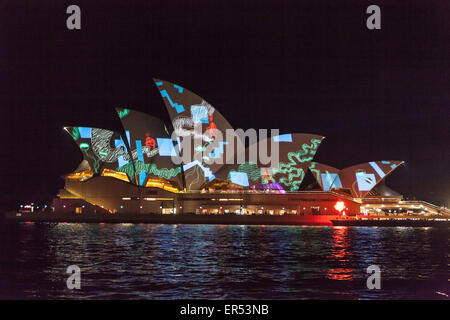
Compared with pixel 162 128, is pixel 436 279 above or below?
below

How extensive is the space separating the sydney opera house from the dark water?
27.6 m

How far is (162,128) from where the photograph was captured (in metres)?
55.2

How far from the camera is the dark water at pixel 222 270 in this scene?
14000 millimetres

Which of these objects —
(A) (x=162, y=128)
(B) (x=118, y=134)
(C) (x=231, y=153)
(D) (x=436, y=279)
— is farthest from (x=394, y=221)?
(D) (x=436, y=279)

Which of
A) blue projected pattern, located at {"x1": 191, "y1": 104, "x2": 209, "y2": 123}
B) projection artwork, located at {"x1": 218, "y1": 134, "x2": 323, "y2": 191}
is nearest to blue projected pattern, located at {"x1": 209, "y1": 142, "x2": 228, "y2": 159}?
projection artwork, located at {"x1": 218, "y1": 134, "x2": 323, "y2": 191}

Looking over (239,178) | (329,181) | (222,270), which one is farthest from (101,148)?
(222,270)

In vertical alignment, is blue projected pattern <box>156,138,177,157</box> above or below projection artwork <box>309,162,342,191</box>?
above

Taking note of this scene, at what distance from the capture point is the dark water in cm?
1400

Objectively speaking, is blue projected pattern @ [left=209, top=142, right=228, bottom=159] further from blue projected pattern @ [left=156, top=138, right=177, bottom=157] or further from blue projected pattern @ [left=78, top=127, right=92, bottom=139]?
blue projected pattern @ [left=78, top=127, right=92, bottom=139]

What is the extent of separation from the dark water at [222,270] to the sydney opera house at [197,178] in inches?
1087

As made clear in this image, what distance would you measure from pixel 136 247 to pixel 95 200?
117ft

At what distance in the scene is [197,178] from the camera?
2318 inches

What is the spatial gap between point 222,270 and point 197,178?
134 feet
